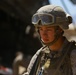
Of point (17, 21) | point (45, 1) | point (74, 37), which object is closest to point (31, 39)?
point (17, 21)

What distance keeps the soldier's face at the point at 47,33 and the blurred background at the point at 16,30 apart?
28.6 feet

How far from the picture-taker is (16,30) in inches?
748

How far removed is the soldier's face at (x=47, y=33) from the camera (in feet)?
16.2

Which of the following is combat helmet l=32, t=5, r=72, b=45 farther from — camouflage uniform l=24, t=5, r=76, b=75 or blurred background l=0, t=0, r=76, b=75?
blurred background l=0, t=0, r=76, b=75

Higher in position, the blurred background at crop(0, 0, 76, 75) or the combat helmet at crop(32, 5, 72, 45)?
the combat helmet at crop(32, 5, 72, 45)

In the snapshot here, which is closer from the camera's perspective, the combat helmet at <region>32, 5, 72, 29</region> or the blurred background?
the combat helmet at <region>32, 5, 72, 29</region>

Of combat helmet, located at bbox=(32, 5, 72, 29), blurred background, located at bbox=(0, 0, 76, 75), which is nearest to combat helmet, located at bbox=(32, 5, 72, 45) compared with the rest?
combat helmet, located at bbox=(32, 5, 72, 29)

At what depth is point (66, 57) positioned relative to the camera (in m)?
4.92

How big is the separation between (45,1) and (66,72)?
8878mm

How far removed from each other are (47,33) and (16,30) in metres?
14.1

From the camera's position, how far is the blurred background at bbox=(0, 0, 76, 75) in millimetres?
15625

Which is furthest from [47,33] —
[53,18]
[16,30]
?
[16,30]

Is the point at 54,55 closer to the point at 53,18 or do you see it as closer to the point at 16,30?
the point at 53,18

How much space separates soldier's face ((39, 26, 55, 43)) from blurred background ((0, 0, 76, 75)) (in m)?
8.71
